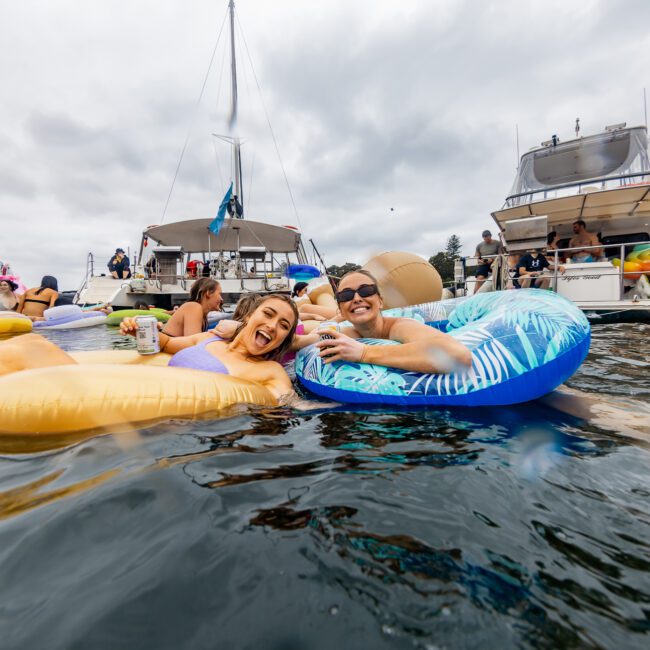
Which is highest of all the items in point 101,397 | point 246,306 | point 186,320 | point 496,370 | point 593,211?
point 593,211

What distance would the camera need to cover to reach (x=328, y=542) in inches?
44.2

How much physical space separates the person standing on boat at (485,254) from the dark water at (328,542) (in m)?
7.48

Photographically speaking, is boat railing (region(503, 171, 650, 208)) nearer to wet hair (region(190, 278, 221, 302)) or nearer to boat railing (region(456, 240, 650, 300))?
boat railing (region(456, 240, 650, 300))

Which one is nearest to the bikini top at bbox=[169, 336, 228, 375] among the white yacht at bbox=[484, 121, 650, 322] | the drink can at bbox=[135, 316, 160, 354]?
the drink can at bbox=[135, 316, 160, 354]

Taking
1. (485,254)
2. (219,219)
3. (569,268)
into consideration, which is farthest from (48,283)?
(569,268)

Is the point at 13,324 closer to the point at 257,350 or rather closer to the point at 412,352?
the point at 257,350

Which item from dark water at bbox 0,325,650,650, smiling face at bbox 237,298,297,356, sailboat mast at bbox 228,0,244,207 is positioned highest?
sailboat mast at bbox 228,0,244,207

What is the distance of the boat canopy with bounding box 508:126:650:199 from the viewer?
9477 millimetres

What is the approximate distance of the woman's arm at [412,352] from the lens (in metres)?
2.58

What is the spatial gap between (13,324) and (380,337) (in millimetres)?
7369

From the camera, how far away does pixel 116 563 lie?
3.49 feet

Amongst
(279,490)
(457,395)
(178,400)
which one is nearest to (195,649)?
(279,490)

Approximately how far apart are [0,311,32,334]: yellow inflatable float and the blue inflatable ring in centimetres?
696

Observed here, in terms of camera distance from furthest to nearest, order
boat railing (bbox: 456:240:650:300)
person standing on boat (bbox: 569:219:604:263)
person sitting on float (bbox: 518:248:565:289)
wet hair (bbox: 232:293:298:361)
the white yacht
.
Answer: person standing on boat (bbox: 569:219:604:263)
person sitting on float (bbox: 518:248:565:289)
the white yacht
boat railing (bbox: 456:240:650:300)
wet hair (bbox: 232:293:298:361)
